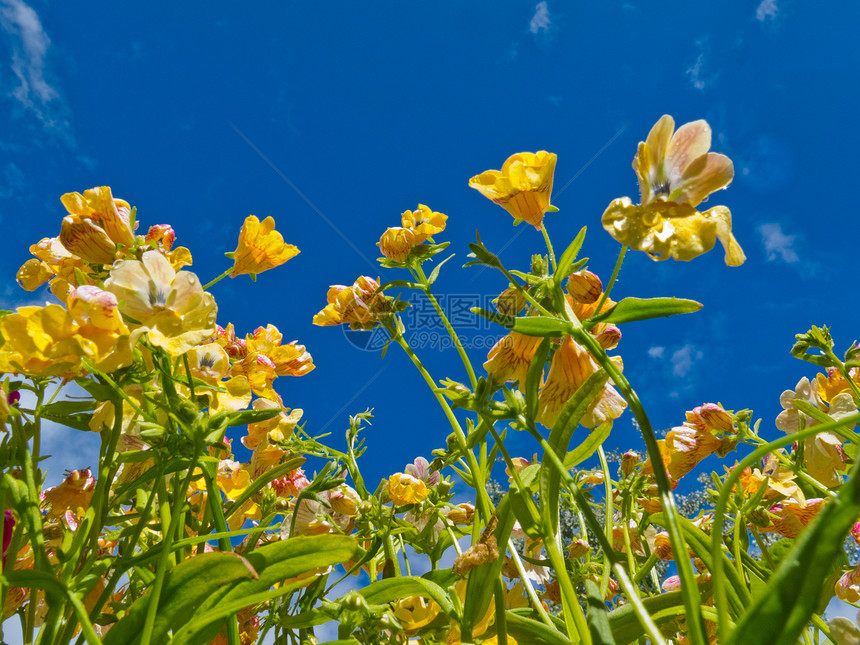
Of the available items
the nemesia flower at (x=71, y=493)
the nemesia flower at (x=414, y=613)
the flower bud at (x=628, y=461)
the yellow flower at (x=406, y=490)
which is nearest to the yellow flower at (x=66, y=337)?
the nemesia flower at (x=71, y=493)

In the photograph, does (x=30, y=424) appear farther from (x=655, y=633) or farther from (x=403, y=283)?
(x=655, y=633)

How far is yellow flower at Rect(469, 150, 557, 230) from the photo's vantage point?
2.96ft

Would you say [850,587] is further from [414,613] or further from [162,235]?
[162,235]

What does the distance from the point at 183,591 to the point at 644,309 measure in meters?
0.75

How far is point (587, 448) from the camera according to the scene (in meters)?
0.87

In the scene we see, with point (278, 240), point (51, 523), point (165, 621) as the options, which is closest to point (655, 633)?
point (165, 621)

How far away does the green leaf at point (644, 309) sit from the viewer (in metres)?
0.63

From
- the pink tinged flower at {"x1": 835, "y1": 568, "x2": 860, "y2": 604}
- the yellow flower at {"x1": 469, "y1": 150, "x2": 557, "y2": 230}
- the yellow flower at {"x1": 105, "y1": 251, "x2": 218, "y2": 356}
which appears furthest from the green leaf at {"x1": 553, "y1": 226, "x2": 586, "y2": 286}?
the pink tinged flower at {"x1": 835, "y1": 568, "x2": 860, "y2": 604}

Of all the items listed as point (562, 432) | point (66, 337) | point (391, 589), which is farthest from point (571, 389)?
point (66, 337)

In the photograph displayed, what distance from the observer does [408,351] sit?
1.16 metres

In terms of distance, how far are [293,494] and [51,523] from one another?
0.56 metres

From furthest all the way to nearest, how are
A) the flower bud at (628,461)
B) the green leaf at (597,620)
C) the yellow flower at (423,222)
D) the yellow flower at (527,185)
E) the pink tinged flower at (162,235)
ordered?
the flower bud at (628,461), the yellow flower at (423,222), the pink tinged flower at (162,235), the yellow flower at (527,185), the green leaf at (597,620)

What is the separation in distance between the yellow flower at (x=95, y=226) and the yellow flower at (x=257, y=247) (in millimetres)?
302

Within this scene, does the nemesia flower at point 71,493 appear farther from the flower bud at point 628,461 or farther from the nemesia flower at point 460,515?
the flower bud at point 628,461
